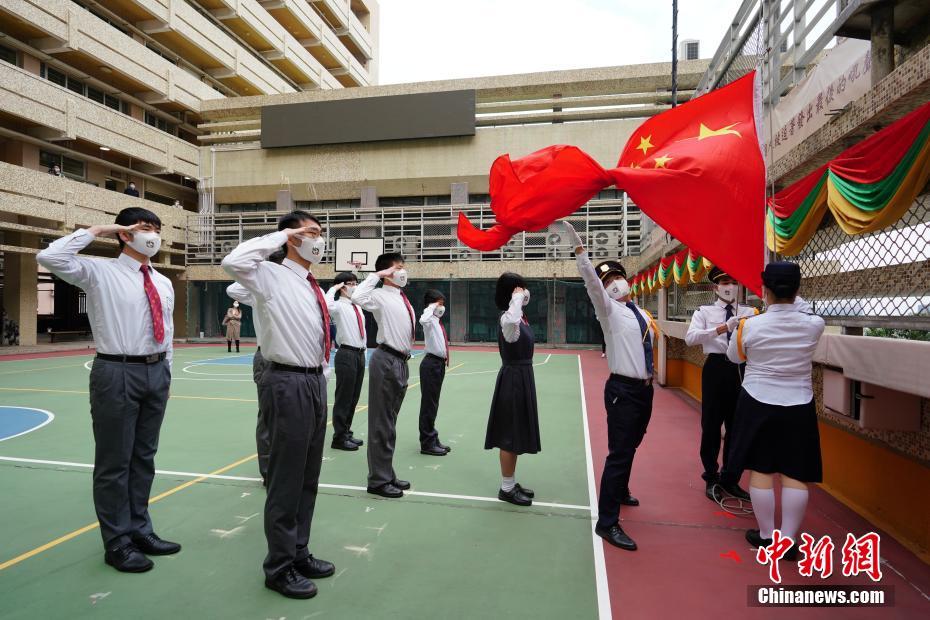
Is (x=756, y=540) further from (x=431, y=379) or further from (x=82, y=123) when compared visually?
(x=82, y=123)

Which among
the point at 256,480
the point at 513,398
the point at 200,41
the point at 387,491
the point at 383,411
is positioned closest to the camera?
the point at 513,398

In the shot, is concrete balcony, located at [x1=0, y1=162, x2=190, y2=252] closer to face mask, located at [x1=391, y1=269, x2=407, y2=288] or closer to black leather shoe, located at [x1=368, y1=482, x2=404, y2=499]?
face mask, located at [x1=391, y1=269, x2=407, y2=288]

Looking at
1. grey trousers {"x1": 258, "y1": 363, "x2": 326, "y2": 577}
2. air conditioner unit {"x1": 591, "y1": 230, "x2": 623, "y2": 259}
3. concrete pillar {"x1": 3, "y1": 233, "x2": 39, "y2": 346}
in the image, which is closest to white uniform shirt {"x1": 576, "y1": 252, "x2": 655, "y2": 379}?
grey trousers {"x1": 258, "y1": 363, "x2": 326, "y2": 577}

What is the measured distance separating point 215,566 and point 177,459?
8.49ft

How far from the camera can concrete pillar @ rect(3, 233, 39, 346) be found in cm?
1806

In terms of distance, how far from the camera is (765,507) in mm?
3217

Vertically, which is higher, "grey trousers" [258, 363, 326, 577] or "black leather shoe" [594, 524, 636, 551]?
"grey trousers" [258, 363, 326, 577]

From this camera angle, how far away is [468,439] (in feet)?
20.2

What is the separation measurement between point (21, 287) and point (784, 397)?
22.9 m

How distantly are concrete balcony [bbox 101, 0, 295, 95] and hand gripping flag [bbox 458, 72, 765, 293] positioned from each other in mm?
25004

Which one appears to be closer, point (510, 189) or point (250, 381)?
→ point (510, 189)

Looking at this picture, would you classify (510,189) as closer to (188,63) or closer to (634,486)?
(634,486)

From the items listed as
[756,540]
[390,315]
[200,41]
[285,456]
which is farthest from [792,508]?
[200,41]

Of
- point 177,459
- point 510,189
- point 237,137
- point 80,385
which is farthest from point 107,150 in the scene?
point 510,189
